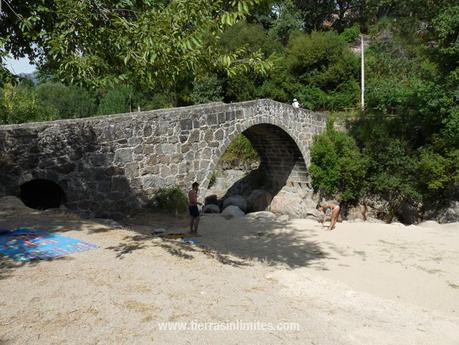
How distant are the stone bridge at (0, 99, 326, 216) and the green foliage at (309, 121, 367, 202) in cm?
479

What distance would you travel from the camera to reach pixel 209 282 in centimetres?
481

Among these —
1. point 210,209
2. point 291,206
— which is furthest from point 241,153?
point 210,209

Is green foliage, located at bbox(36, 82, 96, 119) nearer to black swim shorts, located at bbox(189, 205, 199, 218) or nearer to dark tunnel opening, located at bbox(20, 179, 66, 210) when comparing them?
dark tunnel opening, located at bbox(20, 179, 66, 210)

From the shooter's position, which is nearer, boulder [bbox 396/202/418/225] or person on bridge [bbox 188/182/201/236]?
person on bridge [bbox 188/182/201/236]

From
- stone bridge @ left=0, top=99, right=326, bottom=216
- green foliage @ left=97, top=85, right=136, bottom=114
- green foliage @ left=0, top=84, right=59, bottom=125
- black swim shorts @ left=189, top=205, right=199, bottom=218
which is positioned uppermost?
green foliage @ left=97, top=85, right=136, bottom=114

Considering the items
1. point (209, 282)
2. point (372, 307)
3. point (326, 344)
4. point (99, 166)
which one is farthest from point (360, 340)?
point (99, 166)

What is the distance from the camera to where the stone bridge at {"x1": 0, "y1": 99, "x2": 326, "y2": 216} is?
9.38m

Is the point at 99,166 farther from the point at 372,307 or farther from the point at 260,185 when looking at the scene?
the point at 260,185

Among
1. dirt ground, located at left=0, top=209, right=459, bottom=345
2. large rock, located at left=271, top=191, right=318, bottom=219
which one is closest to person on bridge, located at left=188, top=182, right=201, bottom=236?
dirt ground, located at left=0, top=209, right=459, bottom=345

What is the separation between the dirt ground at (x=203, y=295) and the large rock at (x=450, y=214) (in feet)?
21.4

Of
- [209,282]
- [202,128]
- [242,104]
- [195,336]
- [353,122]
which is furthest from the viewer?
[353,122]

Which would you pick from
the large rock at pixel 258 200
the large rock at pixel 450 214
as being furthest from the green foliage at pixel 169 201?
the large rock at pixel 450 214

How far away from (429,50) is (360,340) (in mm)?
12856

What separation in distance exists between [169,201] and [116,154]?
190 centimetres
